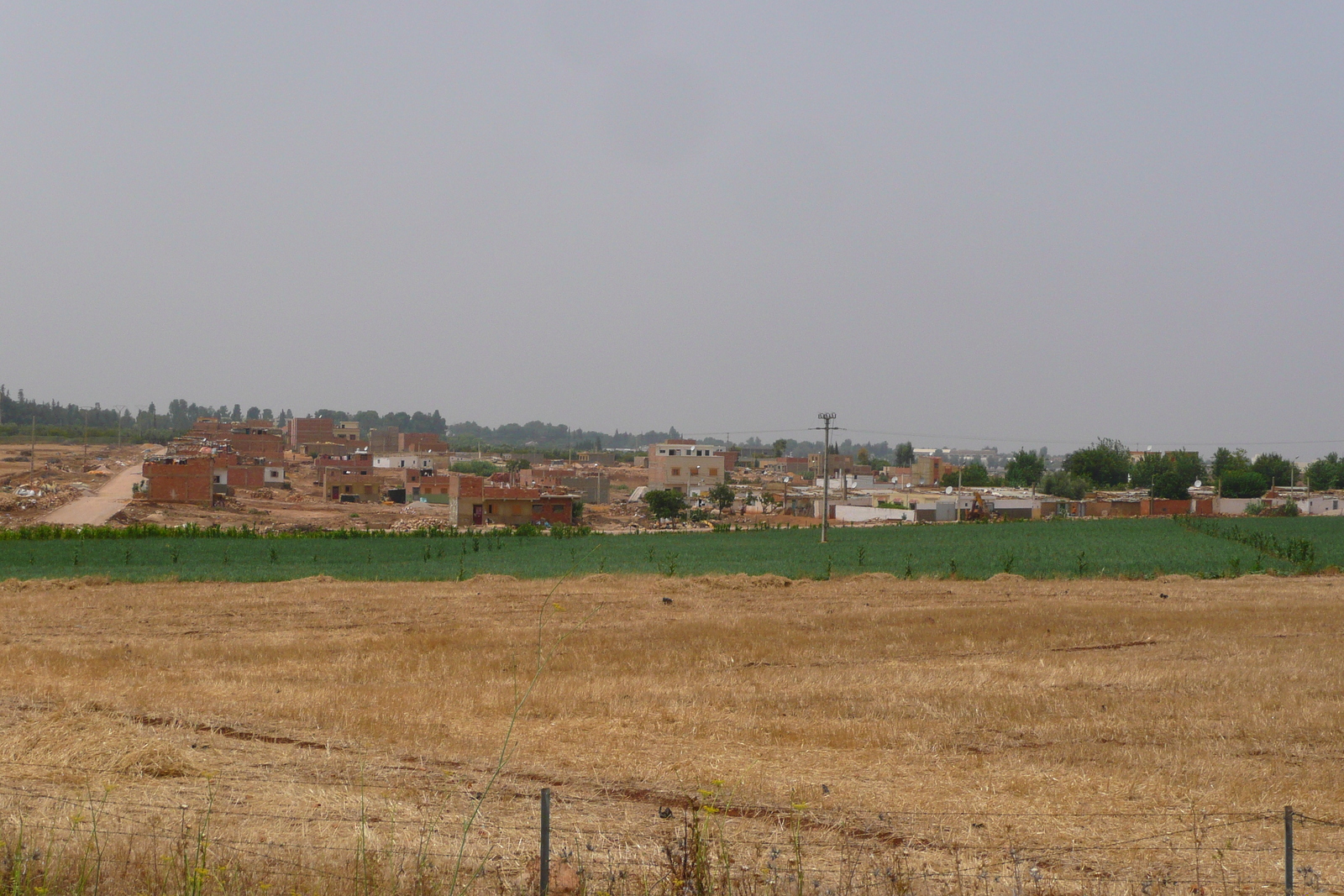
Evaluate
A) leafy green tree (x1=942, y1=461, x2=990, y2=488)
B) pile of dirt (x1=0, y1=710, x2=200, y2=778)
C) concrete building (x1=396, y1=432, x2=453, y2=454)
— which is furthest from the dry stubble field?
concrete building (x1=396, y1=432, x2=453, y2=454)

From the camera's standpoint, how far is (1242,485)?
12962cm

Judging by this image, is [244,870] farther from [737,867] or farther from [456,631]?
[456,631]

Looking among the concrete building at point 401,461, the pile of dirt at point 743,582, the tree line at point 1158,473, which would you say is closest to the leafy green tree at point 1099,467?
the tree line at point 1158,473

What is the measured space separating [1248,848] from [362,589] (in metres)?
27.8

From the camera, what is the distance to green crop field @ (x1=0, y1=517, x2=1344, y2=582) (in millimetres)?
38875

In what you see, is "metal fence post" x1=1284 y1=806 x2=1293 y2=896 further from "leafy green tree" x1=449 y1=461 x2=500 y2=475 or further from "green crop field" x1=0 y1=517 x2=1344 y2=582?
"leafy green tree" x1=449 y1=461 x2=500 y2=475

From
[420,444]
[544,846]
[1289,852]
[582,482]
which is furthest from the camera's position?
[420,444]

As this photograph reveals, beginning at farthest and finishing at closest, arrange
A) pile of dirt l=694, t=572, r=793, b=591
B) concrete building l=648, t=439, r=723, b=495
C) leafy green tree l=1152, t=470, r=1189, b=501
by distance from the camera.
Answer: concrete building l=648, t=439, r=723, b=495 → leafy green tree l=1152, t=470, r=1189, b=501 → pile of dirt l=694, t=572, r=793, b=591

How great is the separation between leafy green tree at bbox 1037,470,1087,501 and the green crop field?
211 ft

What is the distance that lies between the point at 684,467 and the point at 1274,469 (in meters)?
85.1

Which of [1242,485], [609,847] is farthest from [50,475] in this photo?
[1242,485]

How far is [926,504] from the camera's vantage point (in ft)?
336

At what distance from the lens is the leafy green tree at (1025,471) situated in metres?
158

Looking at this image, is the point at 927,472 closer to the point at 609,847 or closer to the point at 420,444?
the point at 420,444
